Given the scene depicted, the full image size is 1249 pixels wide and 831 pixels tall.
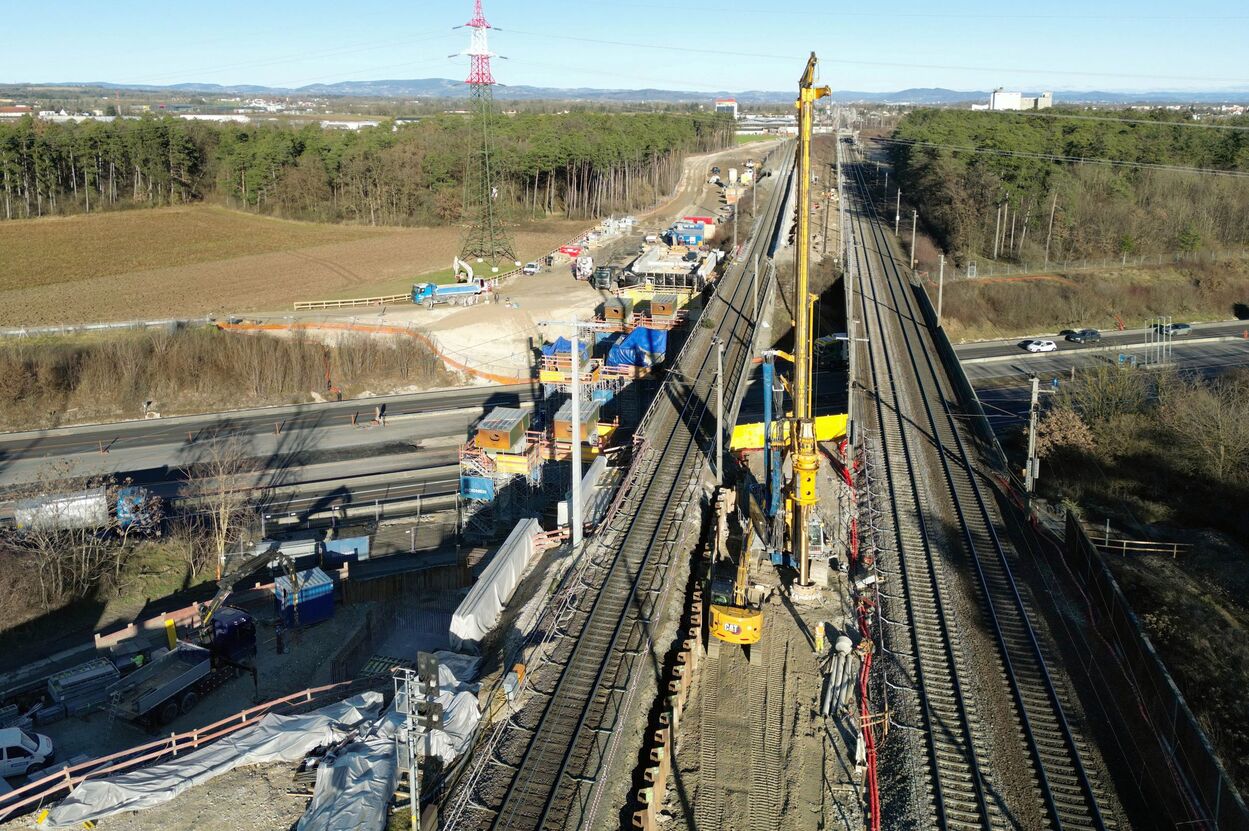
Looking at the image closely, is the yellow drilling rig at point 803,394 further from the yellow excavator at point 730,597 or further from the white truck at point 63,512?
the white truck at point 63,512

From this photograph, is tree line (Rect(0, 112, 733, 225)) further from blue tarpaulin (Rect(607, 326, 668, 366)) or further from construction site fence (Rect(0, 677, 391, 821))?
construction site fence (Rect(0, 677, 391, 821))

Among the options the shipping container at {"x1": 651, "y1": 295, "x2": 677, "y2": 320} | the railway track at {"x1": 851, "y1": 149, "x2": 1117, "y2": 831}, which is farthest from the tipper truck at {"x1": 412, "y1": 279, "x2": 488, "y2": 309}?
the railway track at {"x1": 851, "y1": 149, "x2": 1117, "y2": 831}

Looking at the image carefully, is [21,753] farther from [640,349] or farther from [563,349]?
[563,349]

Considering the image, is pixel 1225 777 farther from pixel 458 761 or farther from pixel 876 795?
pixel 458 761

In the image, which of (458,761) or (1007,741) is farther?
(1007,741)

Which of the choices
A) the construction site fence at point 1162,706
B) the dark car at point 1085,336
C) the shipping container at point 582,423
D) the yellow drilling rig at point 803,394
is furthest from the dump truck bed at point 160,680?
the dark car at point 1085,336

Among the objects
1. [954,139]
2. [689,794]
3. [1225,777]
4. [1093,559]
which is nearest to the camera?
[1225,777]

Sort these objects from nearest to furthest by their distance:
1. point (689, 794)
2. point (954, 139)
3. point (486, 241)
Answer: point (689, 794) < point (486, 241) < point (954, 139)

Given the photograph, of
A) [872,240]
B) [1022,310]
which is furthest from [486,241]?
[1022,310]
